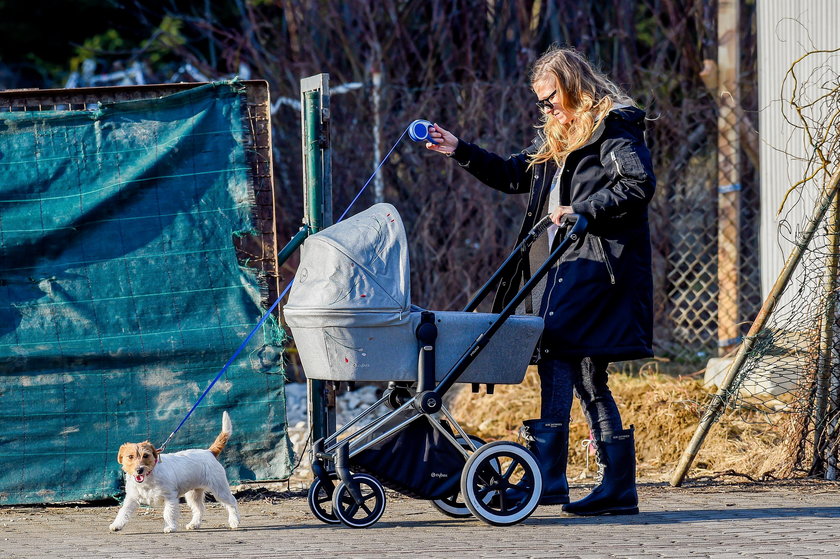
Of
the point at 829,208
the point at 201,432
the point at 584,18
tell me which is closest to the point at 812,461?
the point at 829,208

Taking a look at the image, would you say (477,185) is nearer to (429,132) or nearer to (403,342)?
(429,132)

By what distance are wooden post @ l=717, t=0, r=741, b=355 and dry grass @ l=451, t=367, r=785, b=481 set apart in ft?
3.05

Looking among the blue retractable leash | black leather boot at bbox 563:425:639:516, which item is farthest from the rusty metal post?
black leather boot at bbox 563:425:639:516

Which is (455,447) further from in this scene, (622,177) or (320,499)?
(622,177)

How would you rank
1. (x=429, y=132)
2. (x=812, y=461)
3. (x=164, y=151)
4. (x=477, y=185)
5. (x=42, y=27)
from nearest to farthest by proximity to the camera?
(x=429, y=132), (x=164, y=151), (x=812, y=461), (x=477, y=185), (x=42, y=27)

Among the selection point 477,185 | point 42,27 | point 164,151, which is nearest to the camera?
point 164,151

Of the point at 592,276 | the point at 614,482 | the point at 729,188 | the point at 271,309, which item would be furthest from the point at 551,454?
the point at 729,188

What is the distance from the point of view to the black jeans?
496cm

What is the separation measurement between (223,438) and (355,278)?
111 cm

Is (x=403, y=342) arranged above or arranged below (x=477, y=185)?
below

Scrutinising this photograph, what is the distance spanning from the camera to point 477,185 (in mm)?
9180

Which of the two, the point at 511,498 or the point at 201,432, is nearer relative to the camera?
the point at 511,498

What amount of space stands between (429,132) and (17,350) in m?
2.21

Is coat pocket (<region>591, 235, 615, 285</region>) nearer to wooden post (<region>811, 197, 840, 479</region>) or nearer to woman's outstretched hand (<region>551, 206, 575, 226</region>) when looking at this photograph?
woman's outstretched hand (<region>551, 206, 575, 226</region>)
